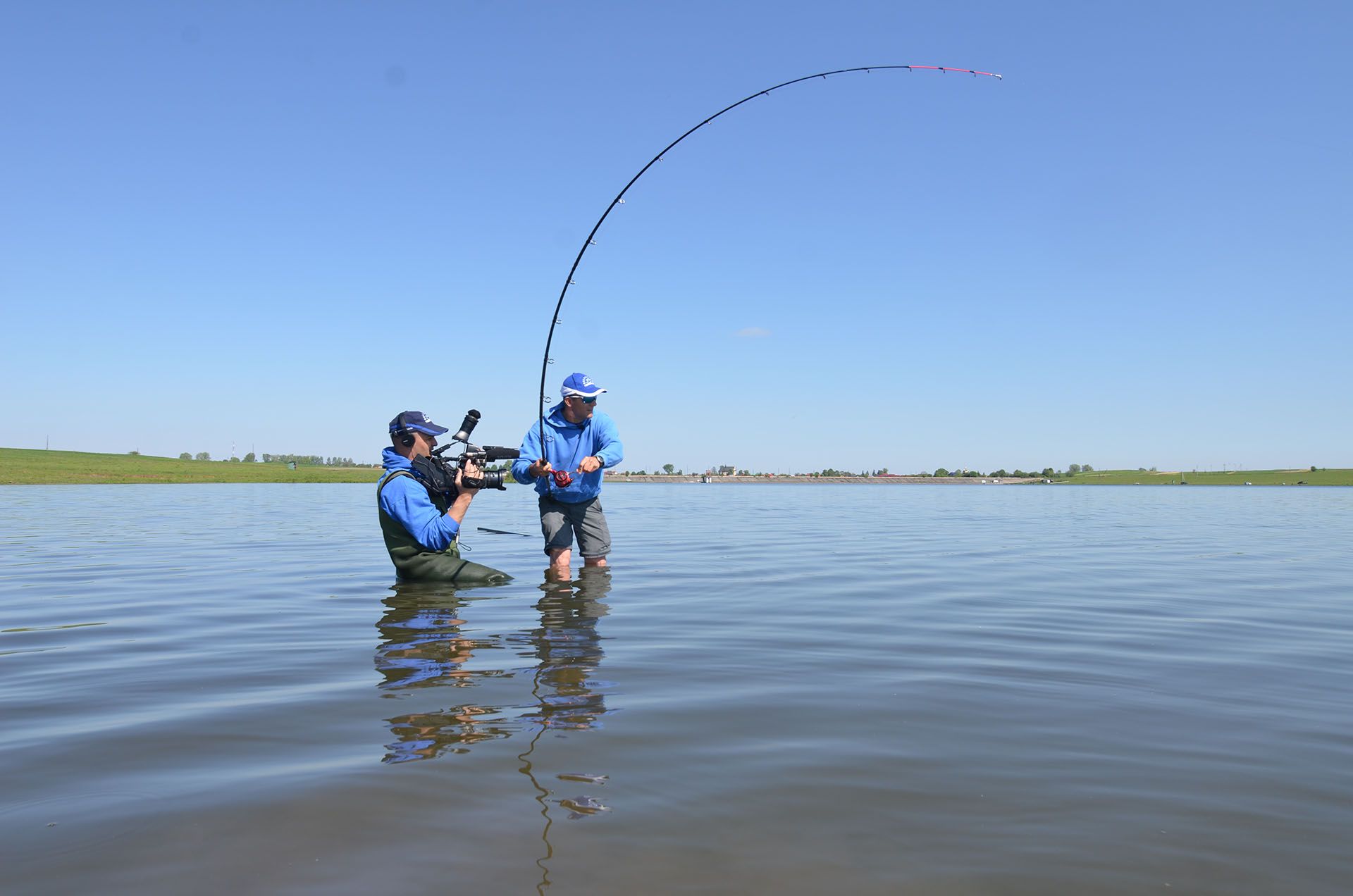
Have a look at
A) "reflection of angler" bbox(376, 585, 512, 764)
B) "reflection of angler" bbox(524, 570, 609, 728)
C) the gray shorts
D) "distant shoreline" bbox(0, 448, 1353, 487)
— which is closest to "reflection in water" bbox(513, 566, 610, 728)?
"reflection of angler" bbox(524, 570, 609, 728)

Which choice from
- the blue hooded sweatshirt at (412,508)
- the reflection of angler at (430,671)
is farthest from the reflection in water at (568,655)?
the blue hooded sweatshirt at (412,508)

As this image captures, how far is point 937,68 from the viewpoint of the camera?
38.7ft

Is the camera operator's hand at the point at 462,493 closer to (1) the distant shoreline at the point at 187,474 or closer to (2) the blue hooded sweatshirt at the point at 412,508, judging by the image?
(2) the blue hooded sweatshirt at the point at 412,508

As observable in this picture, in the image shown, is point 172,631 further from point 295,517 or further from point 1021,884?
point 295,517

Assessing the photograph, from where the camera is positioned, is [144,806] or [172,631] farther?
[172,631]

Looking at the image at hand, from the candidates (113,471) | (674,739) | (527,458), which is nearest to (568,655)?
(674,739)

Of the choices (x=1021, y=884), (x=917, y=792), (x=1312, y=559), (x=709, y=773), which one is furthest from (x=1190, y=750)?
(x=1312, y=559)

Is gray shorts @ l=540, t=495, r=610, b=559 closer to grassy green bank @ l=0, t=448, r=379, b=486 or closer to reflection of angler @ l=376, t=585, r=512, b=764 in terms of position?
reflection of angler @ l=376, t=585, r=512, b=764

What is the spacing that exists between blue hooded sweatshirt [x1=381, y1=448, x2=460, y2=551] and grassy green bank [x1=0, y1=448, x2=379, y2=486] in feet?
214

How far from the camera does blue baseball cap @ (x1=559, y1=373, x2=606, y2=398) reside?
923cm

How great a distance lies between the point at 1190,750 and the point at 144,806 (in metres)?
4.69

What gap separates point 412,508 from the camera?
790cm

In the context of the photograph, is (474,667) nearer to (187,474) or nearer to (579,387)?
(579,387)

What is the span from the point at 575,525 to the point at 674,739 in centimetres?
592
